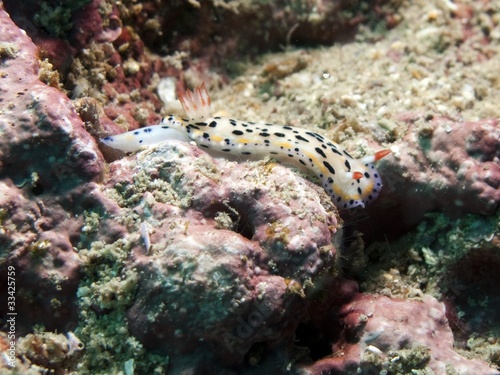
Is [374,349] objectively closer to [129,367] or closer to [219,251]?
[219,251]

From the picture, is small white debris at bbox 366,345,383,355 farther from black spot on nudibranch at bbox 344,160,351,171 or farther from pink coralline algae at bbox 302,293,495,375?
black spot on nudibranch at bbox 344,160,351,171

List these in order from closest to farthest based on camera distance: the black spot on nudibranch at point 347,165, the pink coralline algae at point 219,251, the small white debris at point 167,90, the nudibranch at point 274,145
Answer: the pink coralline algae at point 219,251 < the nudibranch at point 274,145 < the black spot on nudibranch at point 347,165 < the small white debris at point 167,90

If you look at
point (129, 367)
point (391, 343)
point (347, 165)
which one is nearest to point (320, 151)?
point (347, 165)

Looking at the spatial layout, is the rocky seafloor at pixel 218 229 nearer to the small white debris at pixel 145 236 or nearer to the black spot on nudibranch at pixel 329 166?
the small white debris at pixel 145 236

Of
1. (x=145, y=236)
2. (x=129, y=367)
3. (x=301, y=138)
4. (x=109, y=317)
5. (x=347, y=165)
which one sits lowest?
(x=129, y=367)

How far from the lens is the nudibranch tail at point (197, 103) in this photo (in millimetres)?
3771

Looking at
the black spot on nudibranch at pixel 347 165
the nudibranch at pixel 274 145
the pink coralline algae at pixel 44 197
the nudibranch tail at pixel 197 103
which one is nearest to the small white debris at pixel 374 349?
the nudibranch at pixel 274 145

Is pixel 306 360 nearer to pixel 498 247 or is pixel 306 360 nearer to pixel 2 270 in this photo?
pixel 498 247

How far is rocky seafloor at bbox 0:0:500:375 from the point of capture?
289 centimetres

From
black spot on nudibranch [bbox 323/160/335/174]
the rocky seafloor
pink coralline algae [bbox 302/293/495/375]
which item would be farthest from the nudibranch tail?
pink coralline algae [bbox 302/293/495/375]

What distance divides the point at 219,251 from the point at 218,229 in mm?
244

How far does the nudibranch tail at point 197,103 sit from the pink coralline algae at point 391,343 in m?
1.96

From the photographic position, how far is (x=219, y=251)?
2.84 m

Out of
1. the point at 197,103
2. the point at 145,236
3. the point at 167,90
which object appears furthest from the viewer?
the point at 167,90
